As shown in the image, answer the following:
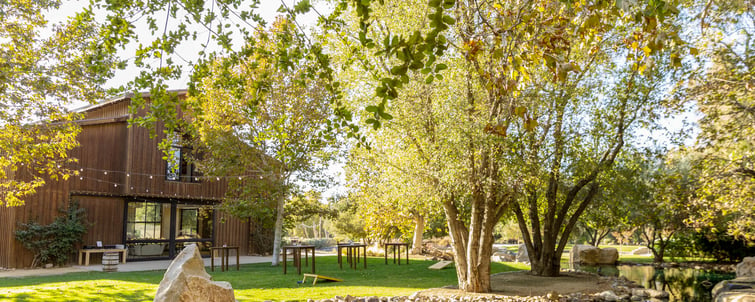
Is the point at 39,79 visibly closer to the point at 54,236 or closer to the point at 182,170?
the point at 54,236

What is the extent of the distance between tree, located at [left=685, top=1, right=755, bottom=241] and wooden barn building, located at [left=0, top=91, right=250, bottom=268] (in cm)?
1337

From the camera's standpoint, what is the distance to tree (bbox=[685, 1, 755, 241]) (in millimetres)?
9328

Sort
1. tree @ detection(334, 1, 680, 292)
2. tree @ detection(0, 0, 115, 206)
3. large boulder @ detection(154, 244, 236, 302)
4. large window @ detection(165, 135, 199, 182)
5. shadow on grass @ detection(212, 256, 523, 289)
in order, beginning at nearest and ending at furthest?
large boulder @ detection(154, 244, 236, 302), tree @ detection(0, 0, 115, 206), tree @ detection(334, 1, 680, 292), shadow on grass @ detection(212, 256, 523, 289), large window @ detection(165, 135, 199, 182)

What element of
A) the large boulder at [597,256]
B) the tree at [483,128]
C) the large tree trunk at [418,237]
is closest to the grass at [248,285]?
the tree at [483,128]

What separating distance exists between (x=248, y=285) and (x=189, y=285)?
504 centimetres

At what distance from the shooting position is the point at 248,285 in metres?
10.7

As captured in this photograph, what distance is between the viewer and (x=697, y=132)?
1060 centimetres

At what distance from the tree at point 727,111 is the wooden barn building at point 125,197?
13369 mm

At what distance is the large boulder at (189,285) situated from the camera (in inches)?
229

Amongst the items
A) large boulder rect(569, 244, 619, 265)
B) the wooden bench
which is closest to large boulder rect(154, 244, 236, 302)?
the wooden bench

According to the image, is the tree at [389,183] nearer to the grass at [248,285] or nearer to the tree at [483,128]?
the tree at [483,128]

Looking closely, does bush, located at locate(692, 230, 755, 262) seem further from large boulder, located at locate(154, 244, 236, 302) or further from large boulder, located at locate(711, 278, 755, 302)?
large boulder, located at locate(154, 244, 236, 302)

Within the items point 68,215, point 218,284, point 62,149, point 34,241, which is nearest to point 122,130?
point 68,215

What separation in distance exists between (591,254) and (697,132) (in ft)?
36.0
